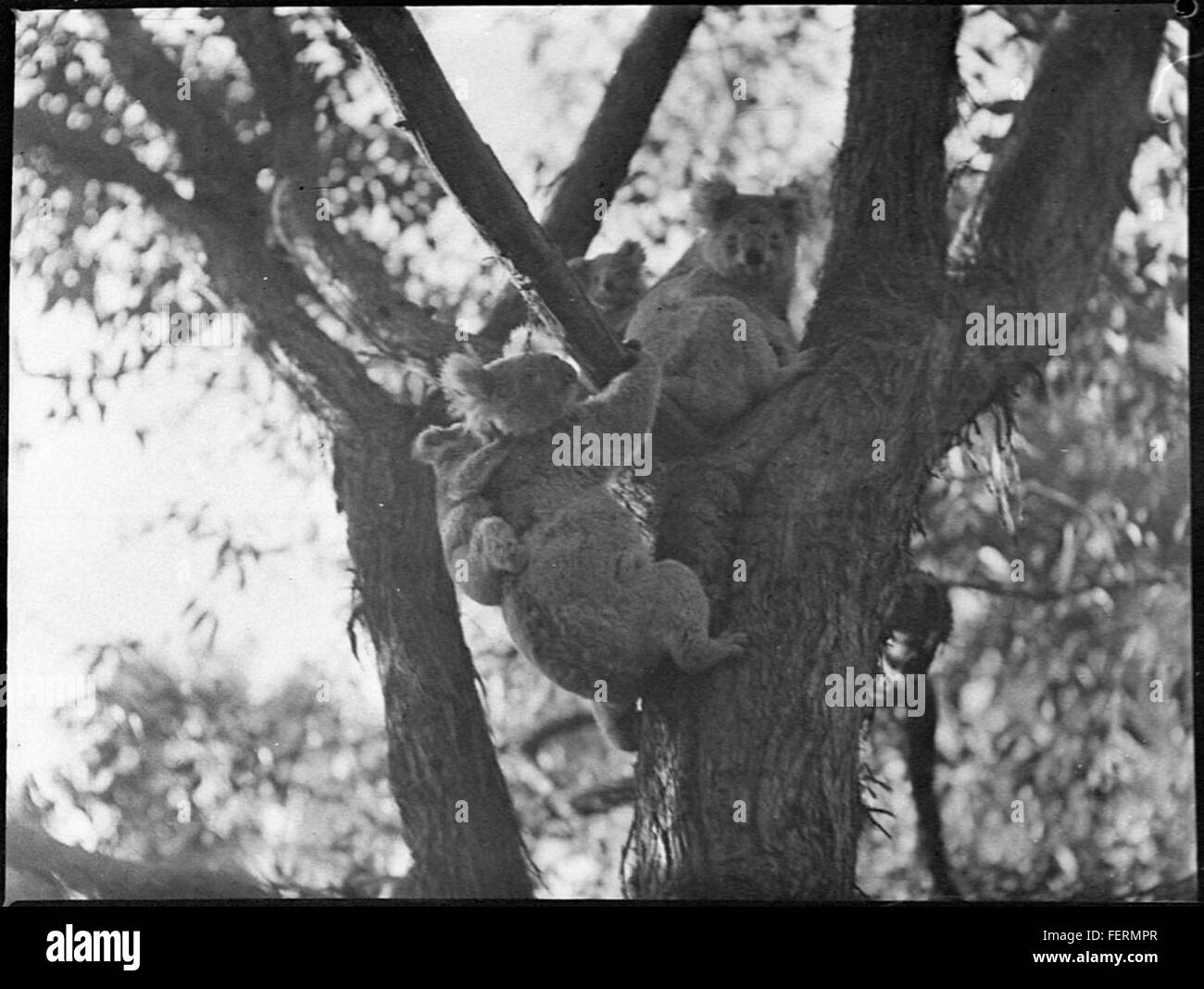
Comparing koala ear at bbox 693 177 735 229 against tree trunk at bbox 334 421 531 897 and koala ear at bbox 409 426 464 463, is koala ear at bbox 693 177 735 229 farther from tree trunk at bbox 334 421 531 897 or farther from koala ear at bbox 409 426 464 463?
tree trunk at bbox 334 421 531 897

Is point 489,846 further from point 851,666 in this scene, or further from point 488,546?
point 851,666

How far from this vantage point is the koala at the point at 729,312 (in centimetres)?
311

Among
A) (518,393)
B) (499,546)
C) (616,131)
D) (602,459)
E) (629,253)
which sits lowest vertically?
(499,546)

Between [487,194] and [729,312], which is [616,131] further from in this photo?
[729,312]

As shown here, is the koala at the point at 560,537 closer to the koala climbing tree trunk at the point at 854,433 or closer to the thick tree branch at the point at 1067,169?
the koala climbing tree trunk at the point at 854,433

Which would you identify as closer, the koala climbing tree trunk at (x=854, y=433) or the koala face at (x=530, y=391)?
the koala climbing tree trunk at (x=854, y=433)

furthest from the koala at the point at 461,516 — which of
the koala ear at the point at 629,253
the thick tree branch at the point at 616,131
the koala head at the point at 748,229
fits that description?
the koala head at the point at 748,229

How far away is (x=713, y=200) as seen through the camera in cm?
315

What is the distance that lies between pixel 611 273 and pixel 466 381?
1.48 ft

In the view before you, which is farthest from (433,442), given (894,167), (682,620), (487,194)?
(894,167)

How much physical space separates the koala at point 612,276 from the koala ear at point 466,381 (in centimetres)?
34

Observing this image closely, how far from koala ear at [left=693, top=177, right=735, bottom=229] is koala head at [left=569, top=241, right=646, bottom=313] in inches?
6.9

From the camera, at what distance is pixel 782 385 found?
3.11 meters
